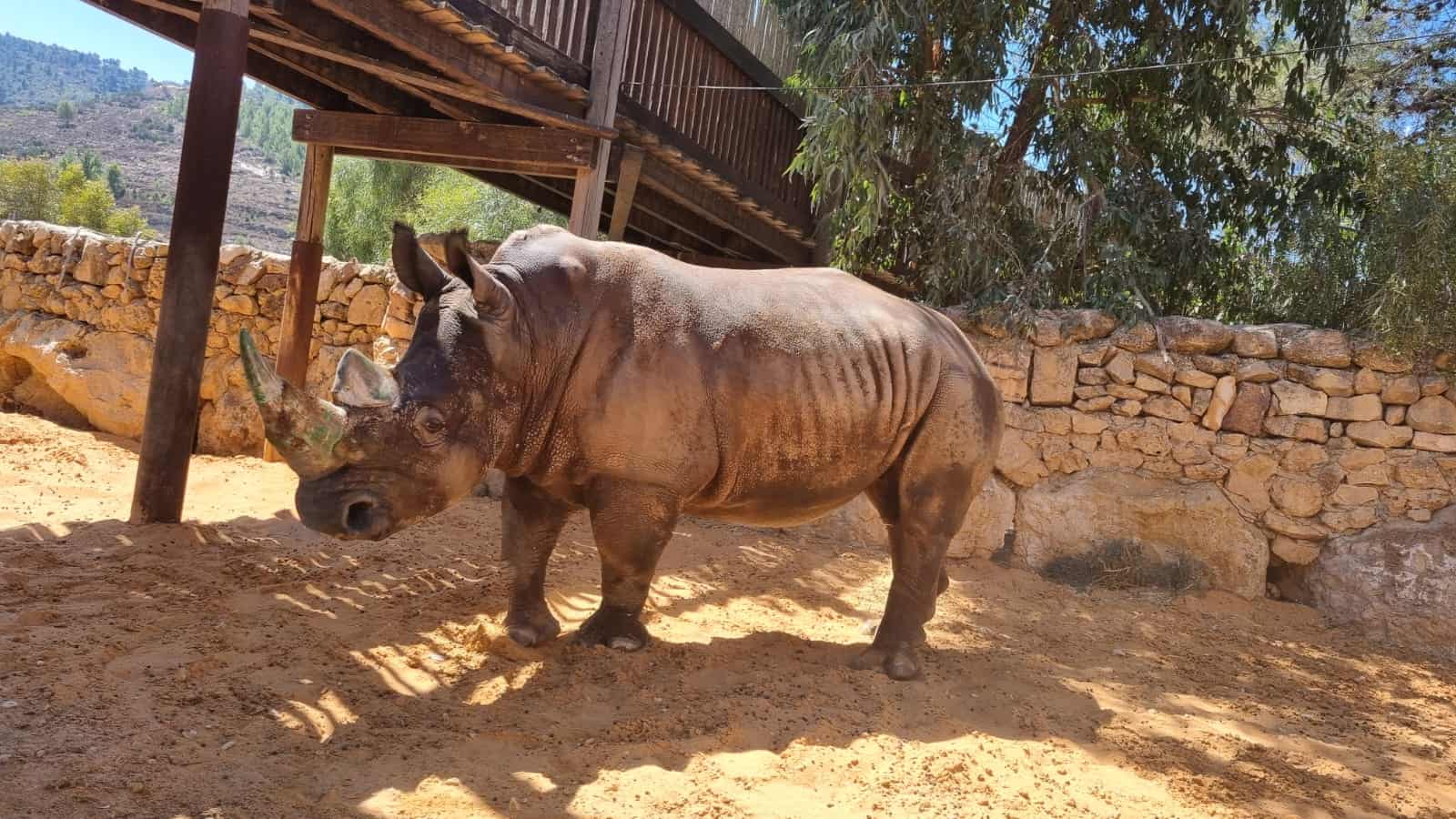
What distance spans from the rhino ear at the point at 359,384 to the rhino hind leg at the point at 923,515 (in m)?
2.45

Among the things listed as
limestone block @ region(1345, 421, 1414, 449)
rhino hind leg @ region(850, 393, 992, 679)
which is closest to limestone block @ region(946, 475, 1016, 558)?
limestone block @ region(1345, 421, 1414, 449)

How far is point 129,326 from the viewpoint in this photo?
387 inches

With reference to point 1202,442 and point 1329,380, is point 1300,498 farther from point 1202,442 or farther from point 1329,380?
point 1329,380

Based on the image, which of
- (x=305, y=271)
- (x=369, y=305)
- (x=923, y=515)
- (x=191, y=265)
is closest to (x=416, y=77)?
(x=191, y=265)

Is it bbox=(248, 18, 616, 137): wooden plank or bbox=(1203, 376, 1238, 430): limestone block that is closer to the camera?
bbox=(248, 18, 616, 137): wooden plank

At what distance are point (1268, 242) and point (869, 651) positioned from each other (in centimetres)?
639

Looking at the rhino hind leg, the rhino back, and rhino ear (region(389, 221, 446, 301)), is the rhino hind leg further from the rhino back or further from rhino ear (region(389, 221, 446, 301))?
rhino ear (region(389, 221, 446, 301))

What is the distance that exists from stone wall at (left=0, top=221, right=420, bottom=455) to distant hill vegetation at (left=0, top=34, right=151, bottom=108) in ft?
333

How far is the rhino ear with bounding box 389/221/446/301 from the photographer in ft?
11.6

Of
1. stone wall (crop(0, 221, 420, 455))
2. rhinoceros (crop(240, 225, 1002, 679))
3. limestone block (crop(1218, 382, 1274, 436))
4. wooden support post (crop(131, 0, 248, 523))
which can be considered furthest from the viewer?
stone wall (crop(0, 221, 420, 455))

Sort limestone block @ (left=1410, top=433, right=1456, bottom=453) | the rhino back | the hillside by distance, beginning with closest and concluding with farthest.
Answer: the rhino back
limestone block @ (left=1410, top=433, right=1456, bottom=453)
the hillside

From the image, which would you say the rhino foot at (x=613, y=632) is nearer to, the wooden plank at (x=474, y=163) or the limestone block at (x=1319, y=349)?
the wooden plank at (x=474, y=163)

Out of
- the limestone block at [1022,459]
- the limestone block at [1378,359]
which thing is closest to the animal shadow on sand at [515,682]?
the limestone block at [1022,459]

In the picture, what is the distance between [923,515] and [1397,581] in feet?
14.3
